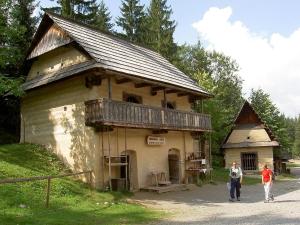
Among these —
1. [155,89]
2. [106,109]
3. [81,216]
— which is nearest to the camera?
[81,216]

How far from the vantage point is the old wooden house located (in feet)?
66.9

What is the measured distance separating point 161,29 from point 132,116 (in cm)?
3385

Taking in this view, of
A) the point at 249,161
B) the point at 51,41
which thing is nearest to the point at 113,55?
the point at 51,41

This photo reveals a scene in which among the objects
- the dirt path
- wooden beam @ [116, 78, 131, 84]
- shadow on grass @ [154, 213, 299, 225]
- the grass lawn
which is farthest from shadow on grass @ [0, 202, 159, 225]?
wooden beam @ [116, 78, 131, 84]

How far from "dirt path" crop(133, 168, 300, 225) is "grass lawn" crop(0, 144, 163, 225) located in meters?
1.18

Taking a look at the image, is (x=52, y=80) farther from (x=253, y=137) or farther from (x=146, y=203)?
(x=253, y=137)

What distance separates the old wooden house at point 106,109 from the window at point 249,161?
48.9 feet

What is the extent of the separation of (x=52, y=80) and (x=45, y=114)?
8.53 feet

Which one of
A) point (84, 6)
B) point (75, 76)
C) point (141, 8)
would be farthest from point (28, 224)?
point (141, 8)

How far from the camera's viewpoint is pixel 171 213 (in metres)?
15.6

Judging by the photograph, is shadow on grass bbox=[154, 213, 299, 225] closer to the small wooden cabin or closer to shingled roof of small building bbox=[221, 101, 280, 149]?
the small wooden cabin

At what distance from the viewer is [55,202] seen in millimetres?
15469

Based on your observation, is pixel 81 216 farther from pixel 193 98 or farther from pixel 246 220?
pixel 193 98

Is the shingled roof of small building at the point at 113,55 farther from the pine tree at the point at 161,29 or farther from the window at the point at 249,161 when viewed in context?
the pine tree at the point at 161,29
